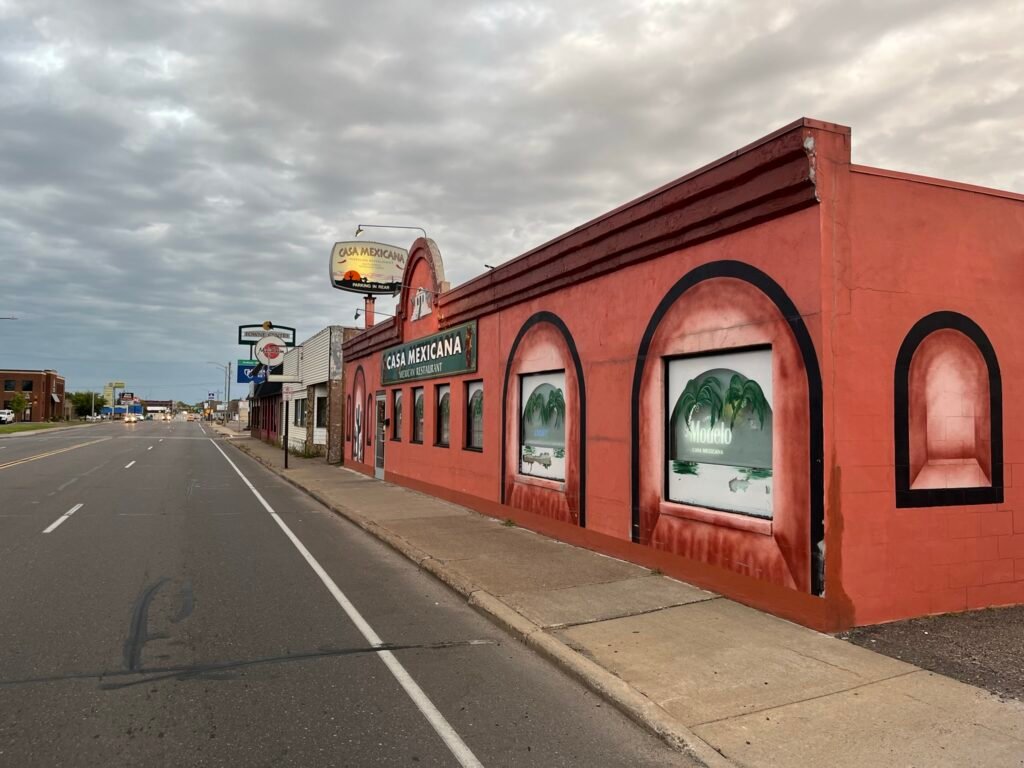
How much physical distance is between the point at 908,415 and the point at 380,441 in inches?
629

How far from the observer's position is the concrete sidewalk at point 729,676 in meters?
3.92

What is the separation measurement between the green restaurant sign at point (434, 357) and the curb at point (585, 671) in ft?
19.0

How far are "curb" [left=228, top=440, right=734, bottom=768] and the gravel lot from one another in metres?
2.22

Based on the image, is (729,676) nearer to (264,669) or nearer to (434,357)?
(264,669)

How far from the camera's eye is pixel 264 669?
5.18 metres

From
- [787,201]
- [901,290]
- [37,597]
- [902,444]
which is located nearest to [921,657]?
[902,444]

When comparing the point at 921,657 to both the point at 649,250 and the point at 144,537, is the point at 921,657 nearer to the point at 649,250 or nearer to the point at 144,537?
the point at 649,250

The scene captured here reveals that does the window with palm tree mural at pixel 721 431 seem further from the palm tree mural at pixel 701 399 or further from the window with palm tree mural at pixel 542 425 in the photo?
the window with palm tree mural at pixel 542 425

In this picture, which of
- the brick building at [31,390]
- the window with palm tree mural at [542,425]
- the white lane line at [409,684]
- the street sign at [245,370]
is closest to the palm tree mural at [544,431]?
the window with palm tree mural at [542,425]

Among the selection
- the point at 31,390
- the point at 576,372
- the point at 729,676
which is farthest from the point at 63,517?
the point at 31,390

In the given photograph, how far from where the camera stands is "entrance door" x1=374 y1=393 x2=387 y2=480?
19984 mm

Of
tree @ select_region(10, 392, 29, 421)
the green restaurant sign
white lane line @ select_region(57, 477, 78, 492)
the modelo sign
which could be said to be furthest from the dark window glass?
tree @ select_region(10, 392, 29, 421)

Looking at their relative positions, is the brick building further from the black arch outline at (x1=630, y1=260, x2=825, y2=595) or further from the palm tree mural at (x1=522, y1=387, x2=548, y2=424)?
the black arch outline at (x1=630, y1=260, x2=825, y2=595)

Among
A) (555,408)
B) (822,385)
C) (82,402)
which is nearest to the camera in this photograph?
(822,385)
